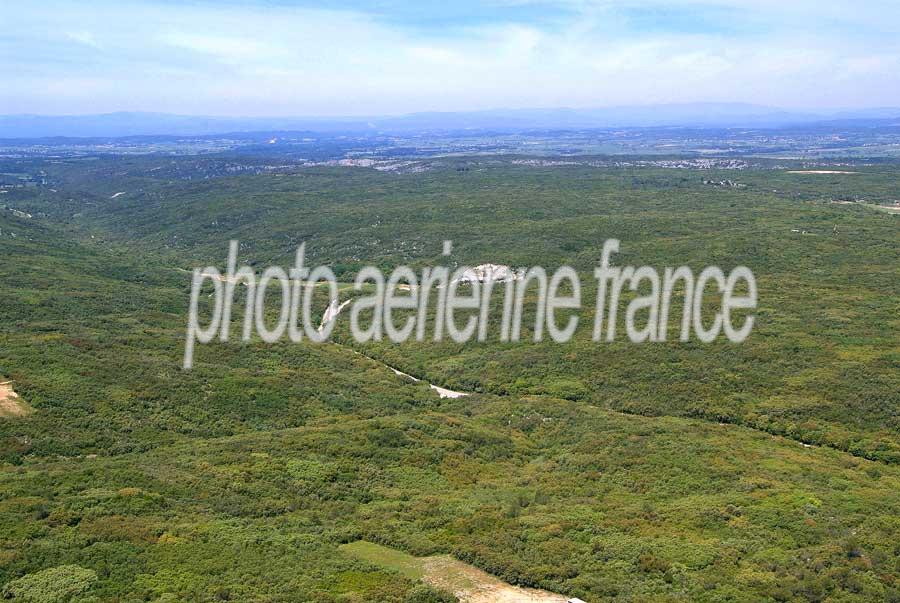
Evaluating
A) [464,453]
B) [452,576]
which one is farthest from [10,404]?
[452,576]

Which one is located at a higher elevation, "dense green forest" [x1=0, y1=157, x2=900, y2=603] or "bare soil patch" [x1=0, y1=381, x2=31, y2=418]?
"bare soil patch" [x1=0, y1=381, x2=31, y2=418]

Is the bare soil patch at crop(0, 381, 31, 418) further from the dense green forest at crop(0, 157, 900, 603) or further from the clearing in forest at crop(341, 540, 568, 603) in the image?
the clearing in forest at crop(341, 540, 568, 603)

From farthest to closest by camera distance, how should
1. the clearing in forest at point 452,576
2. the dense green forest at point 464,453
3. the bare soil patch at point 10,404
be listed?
the bare soil patch at point 10,404
the dense green forest at point 464,453
the clearing in forest at point 452,576

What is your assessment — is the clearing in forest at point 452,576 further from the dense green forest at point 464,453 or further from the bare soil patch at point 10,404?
the bare soil patch at point 10,404

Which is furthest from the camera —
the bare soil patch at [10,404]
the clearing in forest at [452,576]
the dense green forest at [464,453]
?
the bare soil patch at [10,404]

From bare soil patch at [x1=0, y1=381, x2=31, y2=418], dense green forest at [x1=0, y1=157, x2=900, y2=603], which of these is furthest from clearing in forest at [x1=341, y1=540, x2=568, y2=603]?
bare soil patch at [x1=0, y1=381, x2=31, y2=418]

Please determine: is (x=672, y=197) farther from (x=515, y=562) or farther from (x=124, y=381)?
(x=515, y=562)

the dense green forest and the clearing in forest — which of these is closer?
the clearing in forest

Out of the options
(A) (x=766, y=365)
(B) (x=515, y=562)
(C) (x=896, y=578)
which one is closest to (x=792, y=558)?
(C) (x=896, y=578)

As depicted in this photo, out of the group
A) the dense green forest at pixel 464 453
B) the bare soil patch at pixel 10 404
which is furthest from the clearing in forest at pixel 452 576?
the bare soil patch at pixel 10 404
